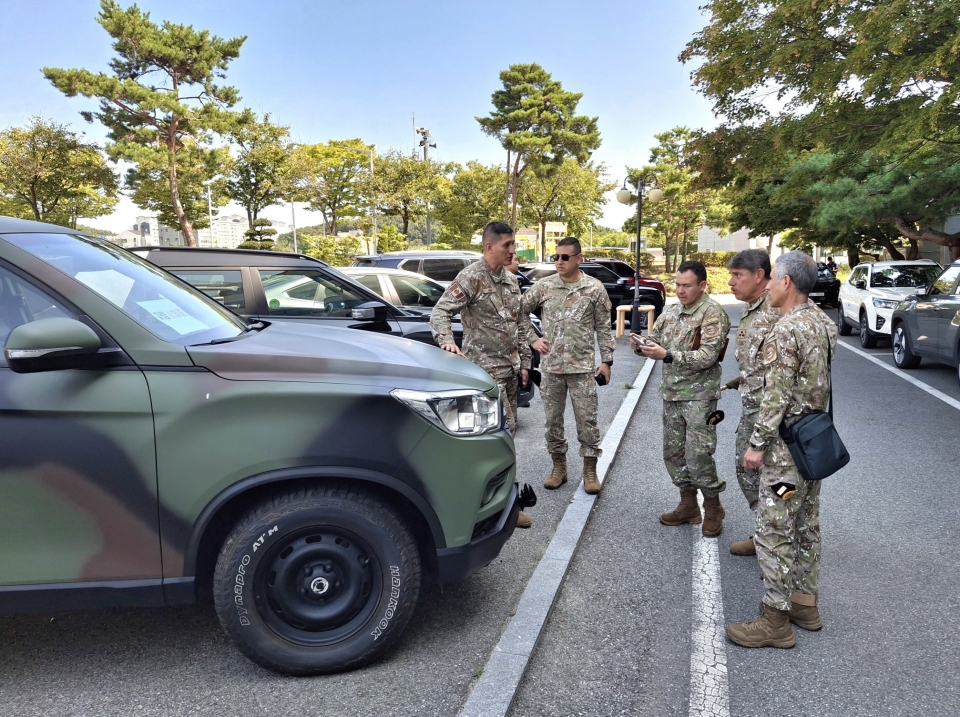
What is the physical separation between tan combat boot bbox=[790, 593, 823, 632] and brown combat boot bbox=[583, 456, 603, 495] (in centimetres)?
200

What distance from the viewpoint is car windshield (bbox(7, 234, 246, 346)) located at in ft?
9.09

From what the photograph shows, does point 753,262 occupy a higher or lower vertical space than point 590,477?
higher

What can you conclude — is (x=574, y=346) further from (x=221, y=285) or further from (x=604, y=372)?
(x=221, y=285)

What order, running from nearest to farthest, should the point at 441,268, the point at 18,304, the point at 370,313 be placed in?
1. the point at 18,304
2. the point at 370,313
3. the point at 441,268

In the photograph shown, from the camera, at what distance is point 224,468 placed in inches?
104

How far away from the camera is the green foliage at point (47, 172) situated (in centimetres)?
3494

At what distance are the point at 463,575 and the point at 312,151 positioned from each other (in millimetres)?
43804

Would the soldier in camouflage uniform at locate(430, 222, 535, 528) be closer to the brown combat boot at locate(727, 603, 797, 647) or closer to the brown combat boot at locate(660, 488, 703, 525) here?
the brown combat boot at locate(660, 488, 703, 525)

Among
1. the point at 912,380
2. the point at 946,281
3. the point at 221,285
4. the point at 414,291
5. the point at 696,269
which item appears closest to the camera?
the point at 696,269

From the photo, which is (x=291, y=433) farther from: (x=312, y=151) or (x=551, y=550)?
(x=312, y=151)

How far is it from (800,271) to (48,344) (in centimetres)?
299

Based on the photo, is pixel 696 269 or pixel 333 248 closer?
pixel 696 269

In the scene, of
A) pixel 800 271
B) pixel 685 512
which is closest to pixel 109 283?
pixel 800 271

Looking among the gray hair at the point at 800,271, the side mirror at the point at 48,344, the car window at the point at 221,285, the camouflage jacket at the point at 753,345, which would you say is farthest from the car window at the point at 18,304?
the car window at the point at 221,285
